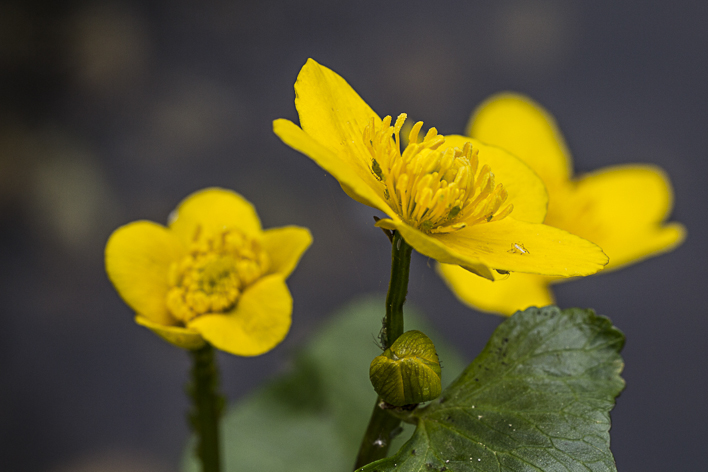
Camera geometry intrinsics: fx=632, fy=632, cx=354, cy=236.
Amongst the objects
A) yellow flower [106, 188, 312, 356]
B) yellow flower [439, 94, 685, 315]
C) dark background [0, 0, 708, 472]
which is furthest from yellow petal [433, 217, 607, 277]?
dark background [0, 0, 708, 472]

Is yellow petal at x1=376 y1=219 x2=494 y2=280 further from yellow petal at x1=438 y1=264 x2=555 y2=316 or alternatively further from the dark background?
the dark background

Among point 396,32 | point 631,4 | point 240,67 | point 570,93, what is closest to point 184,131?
point 240,67

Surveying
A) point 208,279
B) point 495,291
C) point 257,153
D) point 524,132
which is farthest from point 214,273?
point 257,153

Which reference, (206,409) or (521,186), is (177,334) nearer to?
(206,409)

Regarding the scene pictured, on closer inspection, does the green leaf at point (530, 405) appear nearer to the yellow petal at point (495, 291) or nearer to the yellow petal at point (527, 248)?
the yellow petal at point (527, 248)

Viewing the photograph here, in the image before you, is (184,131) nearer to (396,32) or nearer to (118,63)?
(118,63)

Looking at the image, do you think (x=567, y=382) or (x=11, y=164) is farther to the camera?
(x=11, y=164)

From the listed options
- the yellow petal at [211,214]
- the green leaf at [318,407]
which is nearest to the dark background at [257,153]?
the green leaf at [318,407]
